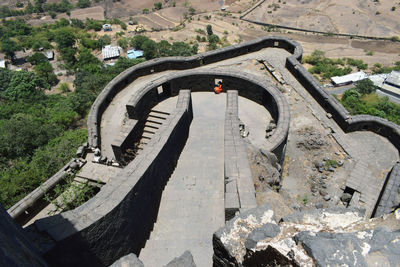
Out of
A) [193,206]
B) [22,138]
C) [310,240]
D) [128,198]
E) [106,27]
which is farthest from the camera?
[106,27]

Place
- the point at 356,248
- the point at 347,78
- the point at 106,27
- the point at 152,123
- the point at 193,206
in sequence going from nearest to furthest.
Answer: the point at 356,248 → the point at 193,206 → the point at 152,123 → the point at 347,78 → the point at 106,27

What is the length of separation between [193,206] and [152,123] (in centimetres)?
542

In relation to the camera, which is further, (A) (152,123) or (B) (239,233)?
(A) (152,123)

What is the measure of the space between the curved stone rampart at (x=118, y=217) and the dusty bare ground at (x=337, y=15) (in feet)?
217

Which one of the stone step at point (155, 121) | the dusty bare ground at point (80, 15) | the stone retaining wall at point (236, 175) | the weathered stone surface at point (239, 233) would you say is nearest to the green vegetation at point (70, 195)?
the stone step at point (155, 121)

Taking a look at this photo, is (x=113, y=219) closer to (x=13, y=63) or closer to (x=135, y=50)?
(x=135, y=50)

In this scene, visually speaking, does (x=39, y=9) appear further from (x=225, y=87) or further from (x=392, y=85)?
(x=392, y=85)

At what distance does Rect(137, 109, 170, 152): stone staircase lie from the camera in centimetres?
1296

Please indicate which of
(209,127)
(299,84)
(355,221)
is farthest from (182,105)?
(355,221)

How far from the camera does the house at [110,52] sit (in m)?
54.9

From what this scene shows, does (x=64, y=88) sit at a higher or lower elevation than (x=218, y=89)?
lower

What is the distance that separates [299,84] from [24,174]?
49.3 ft

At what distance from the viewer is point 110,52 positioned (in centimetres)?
5600

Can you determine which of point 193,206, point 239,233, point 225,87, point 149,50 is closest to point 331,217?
point 239,233
